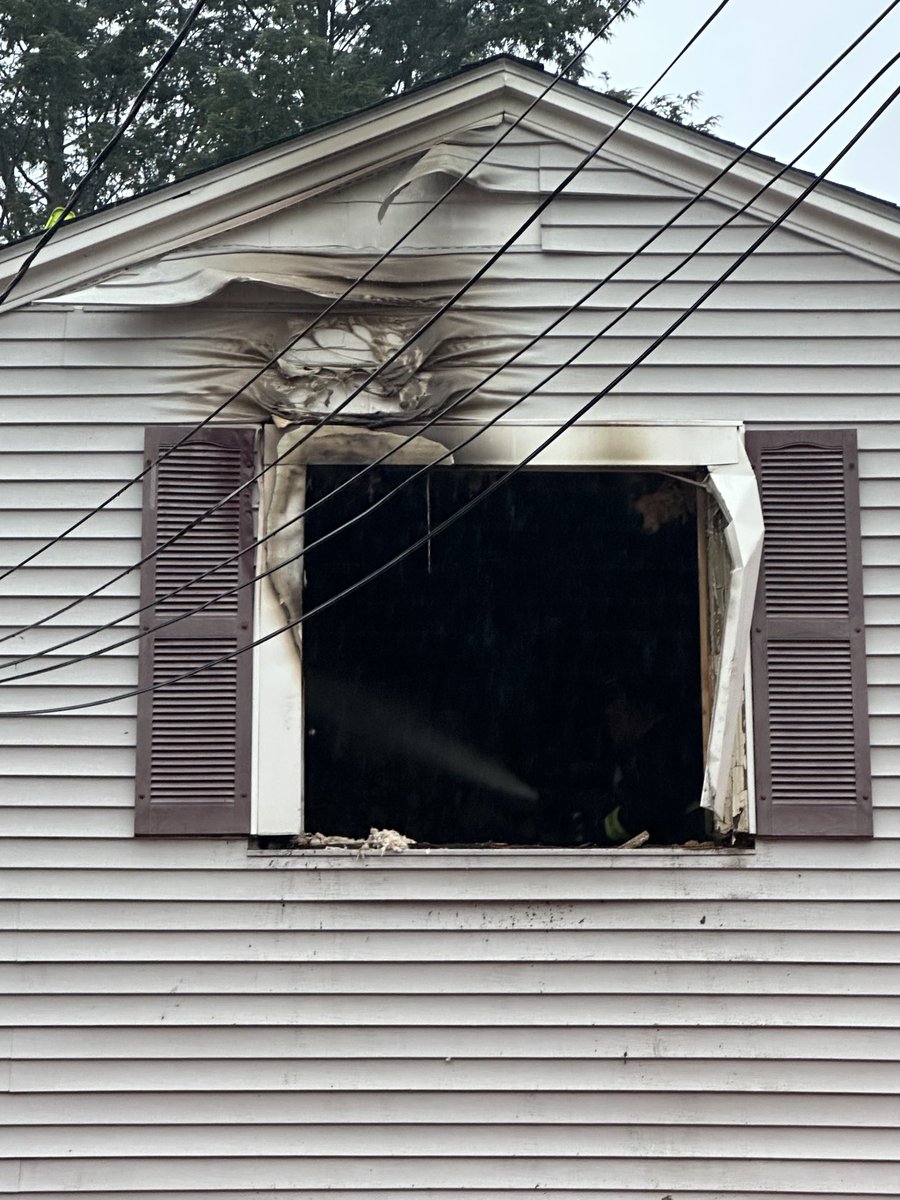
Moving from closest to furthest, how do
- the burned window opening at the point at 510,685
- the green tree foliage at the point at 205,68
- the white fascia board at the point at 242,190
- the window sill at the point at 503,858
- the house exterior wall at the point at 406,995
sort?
the house exterior wall at the point at 406,995 → the window sill at the point at 503,858 → the white fascia board at the point at 242,190 → the burned window opening at the point at 510,685 → the green tree foliage at the point at 205,68

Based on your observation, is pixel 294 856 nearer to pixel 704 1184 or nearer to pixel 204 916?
pixel 204 916

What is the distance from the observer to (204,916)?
4898 mm

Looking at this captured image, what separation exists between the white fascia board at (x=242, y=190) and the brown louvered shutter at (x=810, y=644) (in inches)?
69.0

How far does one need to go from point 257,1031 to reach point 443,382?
2503 millimetres

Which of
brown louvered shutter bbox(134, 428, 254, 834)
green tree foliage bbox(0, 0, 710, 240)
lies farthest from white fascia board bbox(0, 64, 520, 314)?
green tree foliage bbox(0, 0, 710, 240)

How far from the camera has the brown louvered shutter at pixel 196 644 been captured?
4930 mm

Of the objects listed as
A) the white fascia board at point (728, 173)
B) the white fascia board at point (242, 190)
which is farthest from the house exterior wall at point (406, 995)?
the white fascia board at point (728, 173)

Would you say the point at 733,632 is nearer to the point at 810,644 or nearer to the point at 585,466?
the point at 810,644

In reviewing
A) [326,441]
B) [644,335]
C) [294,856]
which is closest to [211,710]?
[294,856]

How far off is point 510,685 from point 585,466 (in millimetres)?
2913

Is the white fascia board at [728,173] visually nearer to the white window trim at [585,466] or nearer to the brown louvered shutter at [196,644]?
the white window trim at [585,466]

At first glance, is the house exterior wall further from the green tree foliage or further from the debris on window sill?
the green tree foliage

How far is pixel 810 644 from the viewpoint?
16.6 feet

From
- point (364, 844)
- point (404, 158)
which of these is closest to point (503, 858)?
point (364, 844)
